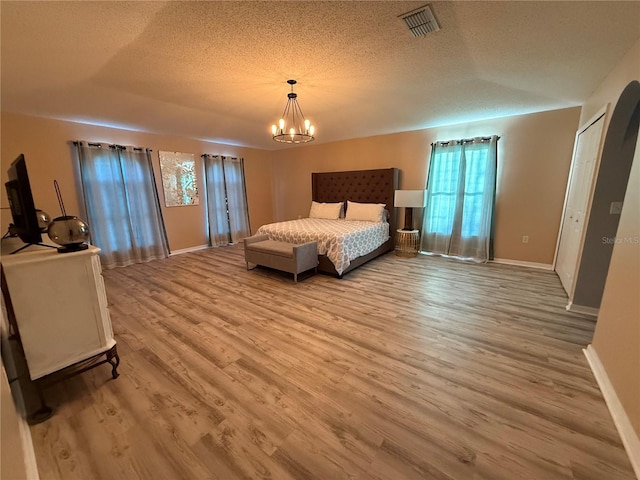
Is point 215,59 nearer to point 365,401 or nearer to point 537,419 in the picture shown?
point 365,401

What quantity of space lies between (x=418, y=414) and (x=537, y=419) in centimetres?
64

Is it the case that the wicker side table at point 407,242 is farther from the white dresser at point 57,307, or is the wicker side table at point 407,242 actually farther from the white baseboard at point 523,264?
the white dresser at point 57,307

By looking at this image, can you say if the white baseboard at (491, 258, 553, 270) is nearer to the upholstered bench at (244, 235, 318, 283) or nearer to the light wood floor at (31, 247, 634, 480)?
the light wood floor at (31, 247, 634, 480)

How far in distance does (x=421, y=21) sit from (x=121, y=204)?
4.89 m

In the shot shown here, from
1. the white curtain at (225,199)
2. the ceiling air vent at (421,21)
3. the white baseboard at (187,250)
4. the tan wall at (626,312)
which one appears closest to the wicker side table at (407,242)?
the tan wall at (626,312)

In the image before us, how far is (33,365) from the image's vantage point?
1.47 meters

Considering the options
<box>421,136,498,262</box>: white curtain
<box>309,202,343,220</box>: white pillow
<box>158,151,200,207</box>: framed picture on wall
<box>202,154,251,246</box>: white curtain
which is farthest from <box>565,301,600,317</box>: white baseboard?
<box>158,151,200,207</box>: framed picture on wall

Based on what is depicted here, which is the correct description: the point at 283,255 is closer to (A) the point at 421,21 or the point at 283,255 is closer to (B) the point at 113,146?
(A) the point at 421,21

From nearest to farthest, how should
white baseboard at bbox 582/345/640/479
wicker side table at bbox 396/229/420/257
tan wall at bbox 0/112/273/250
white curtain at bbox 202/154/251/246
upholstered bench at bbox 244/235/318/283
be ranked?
white baseboard at bbox 582/345/640/479 → tan wall at bbox 0/112/273/250 → upholstered bench at bbox 244/235/318/283 → wicker side table at bbox 396/229/420/257 → white curtain at bbox 202/154/251/246

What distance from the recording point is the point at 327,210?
535cm

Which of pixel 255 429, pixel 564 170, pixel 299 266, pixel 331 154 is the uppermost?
pixel 331 154

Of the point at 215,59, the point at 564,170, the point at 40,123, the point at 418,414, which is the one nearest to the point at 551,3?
the point at 215,59

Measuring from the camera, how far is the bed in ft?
11.9

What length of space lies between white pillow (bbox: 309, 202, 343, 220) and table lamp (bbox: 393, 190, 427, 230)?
1157 millimetres
